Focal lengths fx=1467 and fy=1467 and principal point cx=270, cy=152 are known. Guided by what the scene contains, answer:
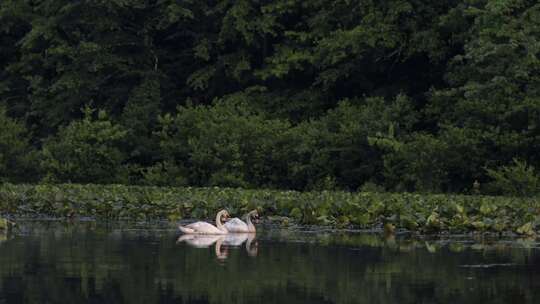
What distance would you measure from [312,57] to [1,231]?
18244 millimetres

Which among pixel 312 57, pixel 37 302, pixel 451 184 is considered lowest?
pixel 37 302

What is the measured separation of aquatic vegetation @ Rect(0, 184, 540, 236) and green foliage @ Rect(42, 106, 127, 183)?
6.48 metres

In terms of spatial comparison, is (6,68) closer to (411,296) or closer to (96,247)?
(96,247)

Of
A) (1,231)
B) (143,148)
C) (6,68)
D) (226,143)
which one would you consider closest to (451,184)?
(226,143)

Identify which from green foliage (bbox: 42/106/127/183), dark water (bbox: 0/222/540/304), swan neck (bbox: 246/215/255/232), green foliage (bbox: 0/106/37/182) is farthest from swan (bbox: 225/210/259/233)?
green foliage (bbox: 0/106/37/182)

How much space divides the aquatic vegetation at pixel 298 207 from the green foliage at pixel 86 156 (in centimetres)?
648

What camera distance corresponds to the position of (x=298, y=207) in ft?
84.0

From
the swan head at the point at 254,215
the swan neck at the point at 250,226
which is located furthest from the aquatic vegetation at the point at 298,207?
the swan neck at the point at 250,226

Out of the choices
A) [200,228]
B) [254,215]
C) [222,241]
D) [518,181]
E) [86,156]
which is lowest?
[222,241]

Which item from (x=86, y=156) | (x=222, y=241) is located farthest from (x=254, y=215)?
(x=86, y=156)

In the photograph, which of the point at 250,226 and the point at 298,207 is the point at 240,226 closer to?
the point at 250,226

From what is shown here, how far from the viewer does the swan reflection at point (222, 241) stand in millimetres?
20094

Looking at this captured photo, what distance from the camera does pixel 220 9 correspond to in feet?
140

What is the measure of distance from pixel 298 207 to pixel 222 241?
3466 millimetres
